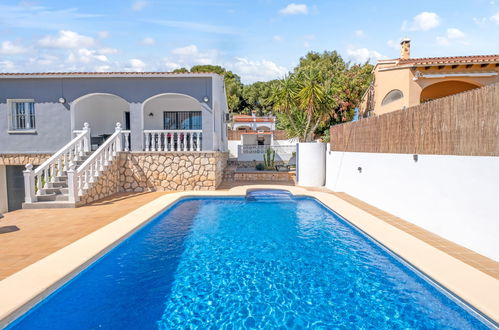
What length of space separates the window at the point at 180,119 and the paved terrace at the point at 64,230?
8.18m

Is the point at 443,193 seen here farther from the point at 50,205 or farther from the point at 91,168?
the point at 50,205

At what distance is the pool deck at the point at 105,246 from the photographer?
14.3 feet

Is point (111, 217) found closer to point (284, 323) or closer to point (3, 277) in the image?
point (3, 277)

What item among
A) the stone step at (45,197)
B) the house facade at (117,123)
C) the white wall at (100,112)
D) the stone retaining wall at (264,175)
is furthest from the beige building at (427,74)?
the stone step at (45,197)

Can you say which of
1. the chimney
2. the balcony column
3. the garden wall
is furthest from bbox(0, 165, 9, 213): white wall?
the chimney

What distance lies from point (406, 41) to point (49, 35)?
22.5m

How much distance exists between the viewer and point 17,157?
14.2 metres

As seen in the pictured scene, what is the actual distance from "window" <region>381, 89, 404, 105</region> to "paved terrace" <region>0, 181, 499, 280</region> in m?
10.1

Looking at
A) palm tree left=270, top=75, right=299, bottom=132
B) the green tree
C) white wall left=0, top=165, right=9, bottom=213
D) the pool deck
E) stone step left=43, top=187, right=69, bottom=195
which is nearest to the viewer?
the pool deck

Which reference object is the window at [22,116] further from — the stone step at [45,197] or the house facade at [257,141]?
the house facade at [257,141]

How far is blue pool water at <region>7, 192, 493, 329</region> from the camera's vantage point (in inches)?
163

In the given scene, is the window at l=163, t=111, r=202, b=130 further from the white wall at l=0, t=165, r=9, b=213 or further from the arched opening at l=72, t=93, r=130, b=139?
the white wall at l=0, t=165, r=9, b=213

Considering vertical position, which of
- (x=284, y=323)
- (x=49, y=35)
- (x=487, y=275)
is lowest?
(x=284, y=323)

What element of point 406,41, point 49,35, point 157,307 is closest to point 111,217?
point 157,307
